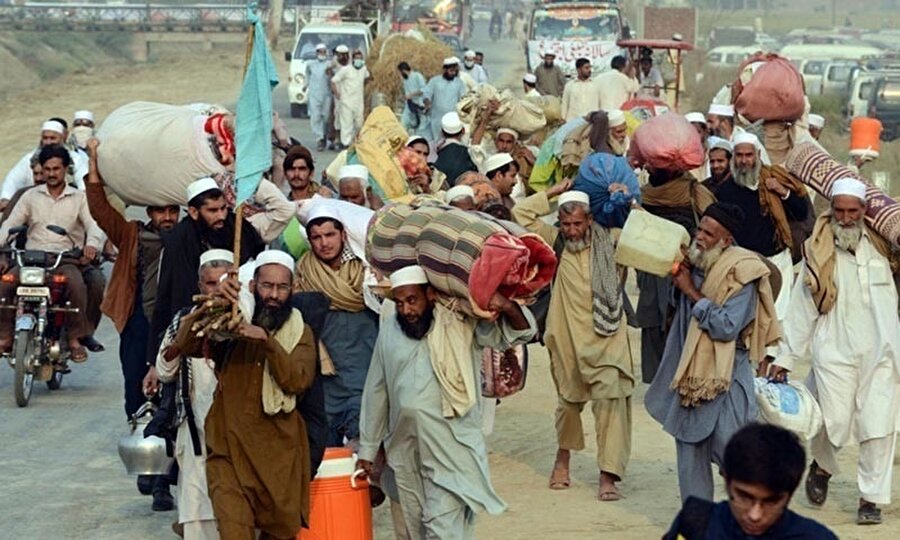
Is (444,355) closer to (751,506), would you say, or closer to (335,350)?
(335,350)

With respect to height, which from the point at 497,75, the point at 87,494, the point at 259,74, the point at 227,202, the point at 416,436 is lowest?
the point at 497,75

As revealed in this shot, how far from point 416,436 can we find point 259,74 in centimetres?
149

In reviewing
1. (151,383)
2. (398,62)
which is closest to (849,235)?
(151,383)

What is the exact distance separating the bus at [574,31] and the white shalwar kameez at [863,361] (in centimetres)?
2787

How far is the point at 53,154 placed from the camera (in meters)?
12.3

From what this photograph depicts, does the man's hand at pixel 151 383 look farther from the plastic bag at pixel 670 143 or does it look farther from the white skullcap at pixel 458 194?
the plastic bag at pixel 670 143

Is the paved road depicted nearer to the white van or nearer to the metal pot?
the metal pot

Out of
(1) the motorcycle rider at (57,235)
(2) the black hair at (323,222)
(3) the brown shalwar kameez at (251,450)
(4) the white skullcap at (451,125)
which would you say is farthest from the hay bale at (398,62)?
(3) the brown shalwar kameez at (251,450)

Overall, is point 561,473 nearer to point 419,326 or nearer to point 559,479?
point 559,479

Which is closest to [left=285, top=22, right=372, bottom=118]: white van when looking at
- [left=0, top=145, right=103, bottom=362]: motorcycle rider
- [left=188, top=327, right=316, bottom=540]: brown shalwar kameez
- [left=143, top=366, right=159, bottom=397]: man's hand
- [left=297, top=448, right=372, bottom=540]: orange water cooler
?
[left=0, top=145, right=103, bottom=362]: motorcycle rider

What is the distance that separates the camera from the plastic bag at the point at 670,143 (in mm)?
10891

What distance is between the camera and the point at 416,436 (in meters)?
7.51

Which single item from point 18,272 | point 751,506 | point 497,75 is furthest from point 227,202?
point 497,75

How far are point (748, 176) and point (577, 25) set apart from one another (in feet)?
92.1
